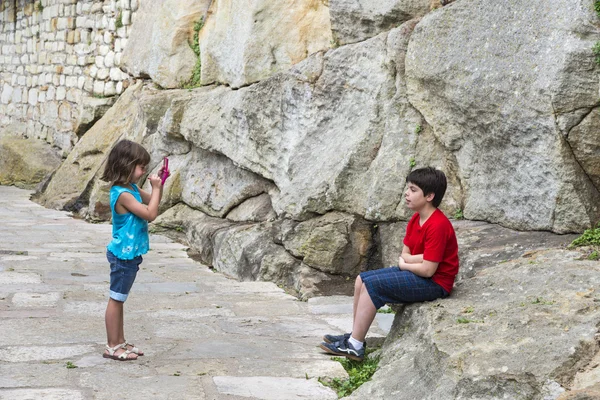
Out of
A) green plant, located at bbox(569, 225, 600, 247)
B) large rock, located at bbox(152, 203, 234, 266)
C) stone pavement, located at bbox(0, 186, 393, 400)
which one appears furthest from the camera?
large rock, located at bbox(152, 203, 234, 266)

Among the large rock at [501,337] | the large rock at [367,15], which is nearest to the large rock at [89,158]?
the large rock at [367,15]

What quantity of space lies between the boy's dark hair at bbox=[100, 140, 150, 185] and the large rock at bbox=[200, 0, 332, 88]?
3.96 metres

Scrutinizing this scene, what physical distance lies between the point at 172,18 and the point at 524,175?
22.6ft

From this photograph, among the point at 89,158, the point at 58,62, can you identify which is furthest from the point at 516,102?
the point at 58,62

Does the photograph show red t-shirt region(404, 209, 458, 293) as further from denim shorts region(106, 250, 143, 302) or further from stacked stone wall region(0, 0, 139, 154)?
stacked stone wall region(0, 0, 139, 154)

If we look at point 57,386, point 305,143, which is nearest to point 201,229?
point 305,143

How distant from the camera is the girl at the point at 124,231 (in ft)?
14.6

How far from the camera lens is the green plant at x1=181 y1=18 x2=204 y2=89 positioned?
10555mm

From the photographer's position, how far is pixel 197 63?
10.7m

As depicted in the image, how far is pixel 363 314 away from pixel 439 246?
1.73 feet

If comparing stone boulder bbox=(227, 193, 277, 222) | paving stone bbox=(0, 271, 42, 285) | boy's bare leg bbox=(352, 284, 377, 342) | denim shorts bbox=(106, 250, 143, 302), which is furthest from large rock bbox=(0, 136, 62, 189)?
boy's bare leg bbox=(352, 284, 377, 342)

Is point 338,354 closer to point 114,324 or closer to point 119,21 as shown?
point 114,324

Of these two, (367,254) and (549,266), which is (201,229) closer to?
(367,254)

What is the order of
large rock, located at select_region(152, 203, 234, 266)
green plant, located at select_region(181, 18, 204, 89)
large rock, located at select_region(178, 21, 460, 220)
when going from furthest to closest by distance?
1. green plant, located at select_region(181, 18, 204, 89)
2. large rock, located at select_region(152, 203, 234, 266)
3. large rock, located at select_region(178, 21, 460, 220)
